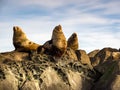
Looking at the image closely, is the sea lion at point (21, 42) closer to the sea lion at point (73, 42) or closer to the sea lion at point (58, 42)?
the sea lion at point (58, 42)

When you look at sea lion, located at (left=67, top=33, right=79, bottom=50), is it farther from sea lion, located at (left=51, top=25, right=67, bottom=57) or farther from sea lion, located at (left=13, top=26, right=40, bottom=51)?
sea lion, located at (left=13, top=26, right=40, bottom=51)

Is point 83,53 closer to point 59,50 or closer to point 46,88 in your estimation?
point 59,50

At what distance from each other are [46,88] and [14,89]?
1.77m

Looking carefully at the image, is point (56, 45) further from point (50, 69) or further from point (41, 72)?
point (41, 72)

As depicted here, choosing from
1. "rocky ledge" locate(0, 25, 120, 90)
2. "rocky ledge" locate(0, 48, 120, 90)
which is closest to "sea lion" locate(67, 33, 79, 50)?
"rocky ledge" locate(0, 25, 120, 90)

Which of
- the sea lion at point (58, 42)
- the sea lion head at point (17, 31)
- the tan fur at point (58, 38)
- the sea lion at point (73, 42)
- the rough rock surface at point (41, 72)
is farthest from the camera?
the sea lion at point (73, 42)

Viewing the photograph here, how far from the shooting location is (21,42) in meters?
25.2

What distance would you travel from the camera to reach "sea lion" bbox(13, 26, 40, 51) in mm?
24656

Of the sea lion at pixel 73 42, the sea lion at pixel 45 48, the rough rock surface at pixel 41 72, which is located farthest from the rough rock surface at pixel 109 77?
the sea lion at pixel 45 48

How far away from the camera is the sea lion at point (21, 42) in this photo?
971 inches

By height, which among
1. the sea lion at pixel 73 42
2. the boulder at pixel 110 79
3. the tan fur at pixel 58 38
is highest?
the tan fur at pixel 58 38

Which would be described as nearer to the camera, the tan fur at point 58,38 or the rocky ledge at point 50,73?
the rocky ledge at point 50,73

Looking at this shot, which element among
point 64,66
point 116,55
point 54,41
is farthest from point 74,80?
point 116,55

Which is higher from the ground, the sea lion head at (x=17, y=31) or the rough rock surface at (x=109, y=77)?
the sea lion head at (x=17, y=31)
